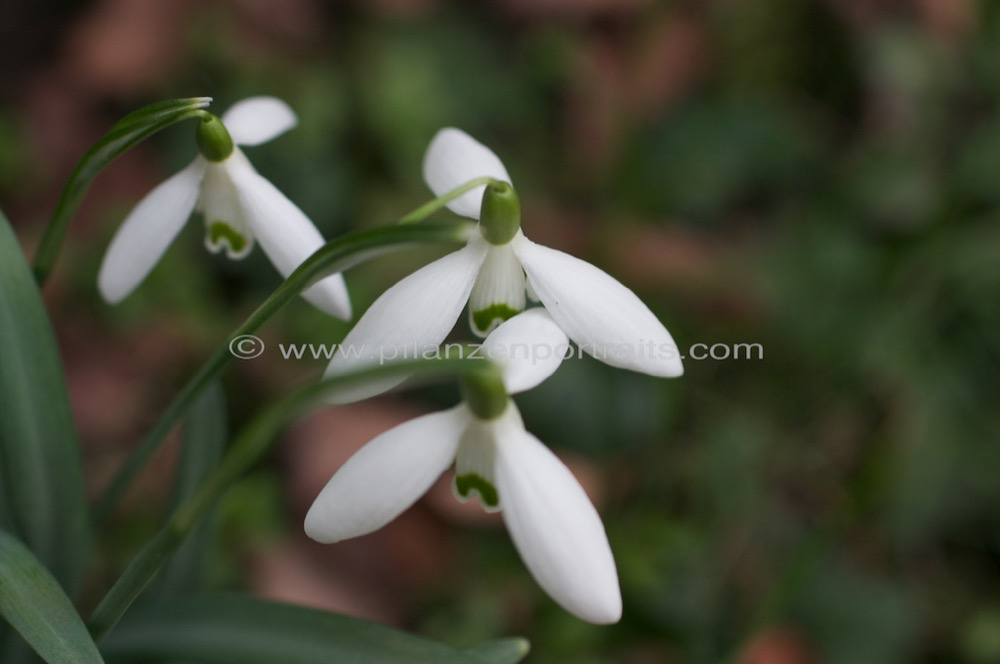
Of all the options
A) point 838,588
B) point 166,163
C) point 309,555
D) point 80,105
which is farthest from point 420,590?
point 80,105

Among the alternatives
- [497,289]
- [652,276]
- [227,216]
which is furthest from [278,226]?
[652,276]

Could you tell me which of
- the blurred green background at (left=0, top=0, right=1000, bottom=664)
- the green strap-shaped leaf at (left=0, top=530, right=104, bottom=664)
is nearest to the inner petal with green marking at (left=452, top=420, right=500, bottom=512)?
the green strap-shaped leaf at (left=0, top=530, right=104, bottom=664)

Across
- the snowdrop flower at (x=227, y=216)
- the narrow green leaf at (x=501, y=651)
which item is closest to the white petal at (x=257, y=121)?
the snowdrop flower at (x=227, y=216)

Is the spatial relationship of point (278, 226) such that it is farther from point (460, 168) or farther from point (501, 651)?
point (501, 651)

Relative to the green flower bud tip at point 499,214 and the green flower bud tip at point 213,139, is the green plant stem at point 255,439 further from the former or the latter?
the green flower bud tip at point 213,139

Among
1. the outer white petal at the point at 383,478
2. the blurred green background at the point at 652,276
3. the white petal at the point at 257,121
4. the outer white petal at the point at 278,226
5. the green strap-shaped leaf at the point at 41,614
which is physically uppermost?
the white petal at the point at 257,121
